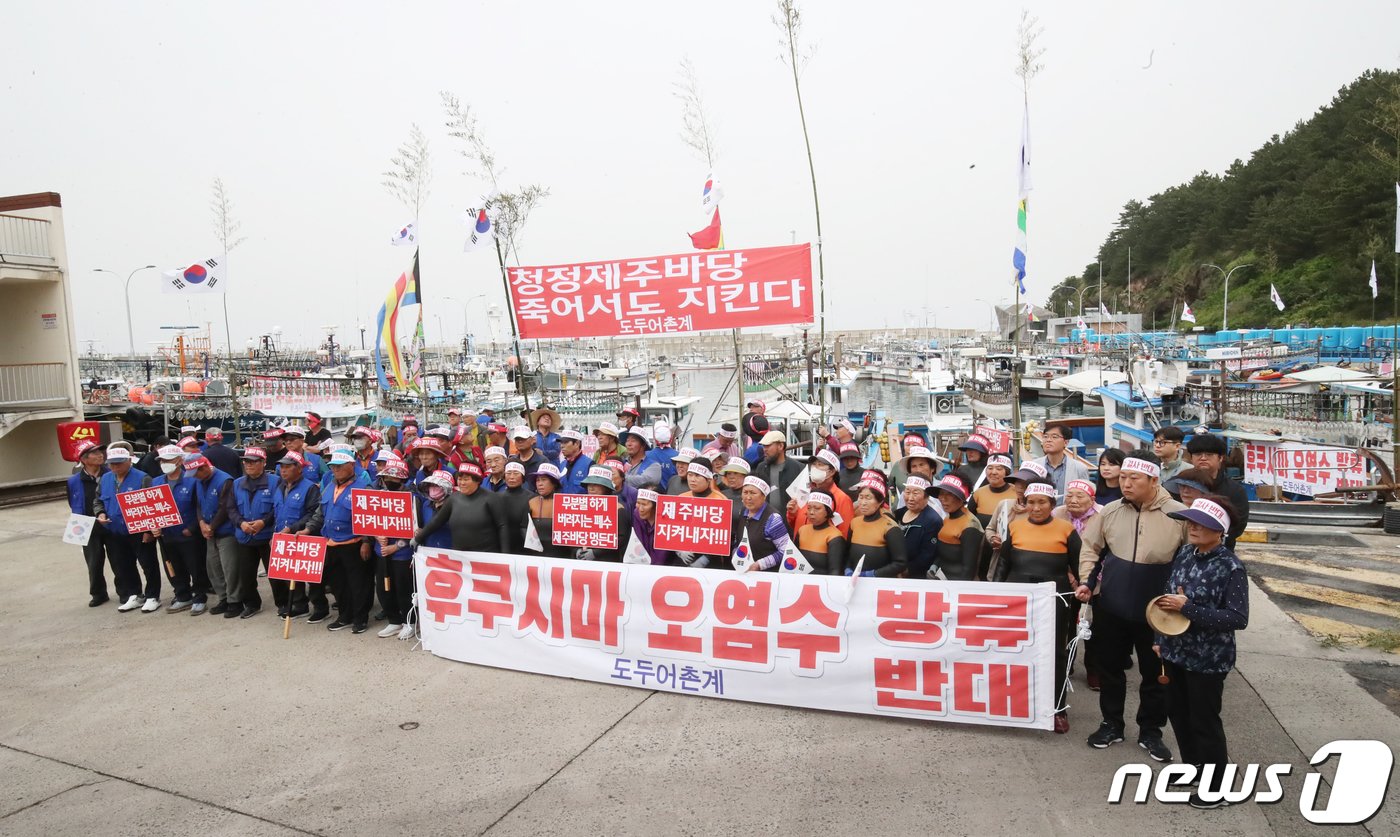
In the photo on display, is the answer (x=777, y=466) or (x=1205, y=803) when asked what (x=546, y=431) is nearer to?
(x=777, y=466)

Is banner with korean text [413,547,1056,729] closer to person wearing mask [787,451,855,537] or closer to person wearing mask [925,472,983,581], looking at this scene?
person wearing mask [925,472,983,581]

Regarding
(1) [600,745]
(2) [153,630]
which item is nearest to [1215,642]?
(1) [600,745]

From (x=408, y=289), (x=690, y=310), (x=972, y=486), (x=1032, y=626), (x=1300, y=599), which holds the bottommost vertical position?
(x=1300, y=599)

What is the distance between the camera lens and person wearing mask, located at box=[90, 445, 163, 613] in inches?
331

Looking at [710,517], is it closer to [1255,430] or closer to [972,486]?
[972,486]

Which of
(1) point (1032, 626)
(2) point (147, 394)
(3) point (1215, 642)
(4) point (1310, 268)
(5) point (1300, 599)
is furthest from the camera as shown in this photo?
(4) point (1310, 268)

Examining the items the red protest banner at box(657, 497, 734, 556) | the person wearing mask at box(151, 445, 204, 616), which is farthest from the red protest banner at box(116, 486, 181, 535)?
the red protest banner at box(657, 497, 734, 556)

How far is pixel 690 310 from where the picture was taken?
923 centimetres

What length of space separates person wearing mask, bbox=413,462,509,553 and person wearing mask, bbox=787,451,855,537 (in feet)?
8.42

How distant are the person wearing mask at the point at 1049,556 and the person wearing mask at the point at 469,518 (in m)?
4.25

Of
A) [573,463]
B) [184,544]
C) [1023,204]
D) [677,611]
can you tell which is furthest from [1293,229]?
[184,544]

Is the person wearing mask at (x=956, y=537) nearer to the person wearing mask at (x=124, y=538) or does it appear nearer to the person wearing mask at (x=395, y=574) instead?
the person wearing mask at (x=395, y=574)

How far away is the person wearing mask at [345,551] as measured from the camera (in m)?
7.54

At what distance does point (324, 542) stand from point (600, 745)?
12.2ft
